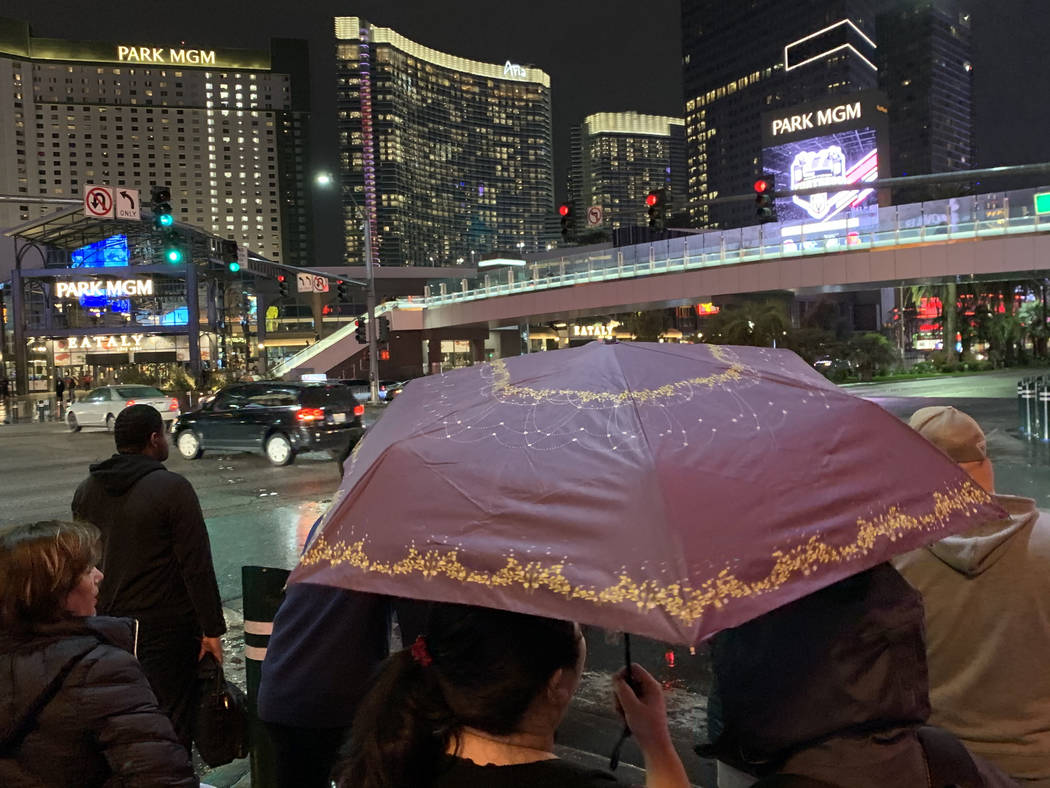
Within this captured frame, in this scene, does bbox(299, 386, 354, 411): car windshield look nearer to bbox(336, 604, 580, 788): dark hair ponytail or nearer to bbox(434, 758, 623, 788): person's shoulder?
bbox(336, 604, 580, 788): dark hair ponytail

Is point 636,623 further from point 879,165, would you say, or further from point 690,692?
point 879,165

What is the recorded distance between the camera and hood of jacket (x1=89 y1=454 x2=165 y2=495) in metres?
3.86

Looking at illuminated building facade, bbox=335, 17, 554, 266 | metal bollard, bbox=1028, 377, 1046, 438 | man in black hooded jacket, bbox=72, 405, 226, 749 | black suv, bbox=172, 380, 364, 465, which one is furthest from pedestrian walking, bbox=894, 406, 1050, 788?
illuminated building facade, bbox=335, 17, 554, 266

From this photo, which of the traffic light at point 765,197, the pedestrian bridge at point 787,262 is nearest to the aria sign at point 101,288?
the pedestrian bridge at point 787,262

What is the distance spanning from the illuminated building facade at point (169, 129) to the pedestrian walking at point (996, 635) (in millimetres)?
149261

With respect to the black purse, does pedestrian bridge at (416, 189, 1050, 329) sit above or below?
above

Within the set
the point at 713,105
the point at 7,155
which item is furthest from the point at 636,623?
the point at 713,105

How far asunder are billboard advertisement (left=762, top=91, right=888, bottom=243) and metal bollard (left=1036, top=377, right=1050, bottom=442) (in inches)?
1989

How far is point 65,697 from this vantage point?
2199 millimetres

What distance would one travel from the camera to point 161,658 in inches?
152

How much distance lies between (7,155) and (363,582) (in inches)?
6586

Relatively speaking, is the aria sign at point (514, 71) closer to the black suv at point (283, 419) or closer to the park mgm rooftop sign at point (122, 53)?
the park mgm rooftop sign at point (122, 53)

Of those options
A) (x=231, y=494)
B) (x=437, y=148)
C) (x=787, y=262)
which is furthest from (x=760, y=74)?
(x=231, y=494)

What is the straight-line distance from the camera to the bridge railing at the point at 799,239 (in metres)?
33.8
